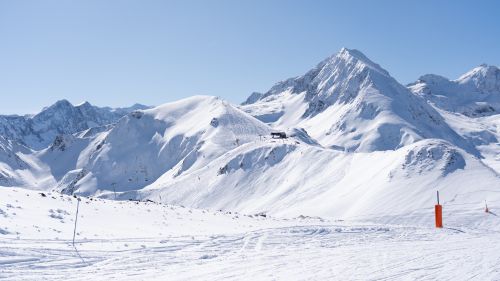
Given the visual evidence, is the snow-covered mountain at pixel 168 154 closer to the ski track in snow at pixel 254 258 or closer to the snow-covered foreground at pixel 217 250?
the snow-covered foreground at pixel 217 250

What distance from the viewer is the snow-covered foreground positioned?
46.6ft

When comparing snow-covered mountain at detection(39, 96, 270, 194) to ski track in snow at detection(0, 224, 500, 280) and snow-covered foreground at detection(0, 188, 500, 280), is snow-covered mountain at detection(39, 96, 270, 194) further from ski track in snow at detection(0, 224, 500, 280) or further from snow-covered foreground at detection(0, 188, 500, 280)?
ski track in snow at detection(0, 224, 500, 280)

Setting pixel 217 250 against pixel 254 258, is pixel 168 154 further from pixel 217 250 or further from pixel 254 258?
pixel 254 258

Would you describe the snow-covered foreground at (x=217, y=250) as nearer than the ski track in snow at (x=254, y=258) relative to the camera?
No

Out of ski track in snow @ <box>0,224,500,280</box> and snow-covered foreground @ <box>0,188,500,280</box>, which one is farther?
snow-covered foreground @ <box>0,188,500,280</box>

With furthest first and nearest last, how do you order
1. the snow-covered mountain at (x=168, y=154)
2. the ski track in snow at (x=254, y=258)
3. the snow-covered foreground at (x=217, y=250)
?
the snow-covered mountain at (x=168, y=154)
the snow-covered foreground at (x=217, y=250)
the ski track in snow at (x=254, y=258)

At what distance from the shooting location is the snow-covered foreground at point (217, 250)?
14.2 m

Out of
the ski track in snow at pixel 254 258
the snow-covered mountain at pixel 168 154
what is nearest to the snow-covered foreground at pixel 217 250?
the ski track in snow at pixel 254 258

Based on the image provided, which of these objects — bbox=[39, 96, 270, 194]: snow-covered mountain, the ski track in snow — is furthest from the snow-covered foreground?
bbox=[39, 96, 270, 194]: snow-covered mountain

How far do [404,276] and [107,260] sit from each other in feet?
29.2

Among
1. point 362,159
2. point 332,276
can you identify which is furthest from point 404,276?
point 362,159

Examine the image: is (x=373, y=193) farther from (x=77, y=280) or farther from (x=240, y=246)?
(x=77, y=280)

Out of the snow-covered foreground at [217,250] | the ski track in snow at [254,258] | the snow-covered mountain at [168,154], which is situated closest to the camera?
the ski track in snow at [254,258]

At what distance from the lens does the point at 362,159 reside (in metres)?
90.8
